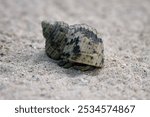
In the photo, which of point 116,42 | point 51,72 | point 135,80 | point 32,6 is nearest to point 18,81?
point 51,72

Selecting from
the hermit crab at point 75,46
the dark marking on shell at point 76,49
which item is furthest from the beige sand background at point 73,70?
the dark marking on shell at point 76,49

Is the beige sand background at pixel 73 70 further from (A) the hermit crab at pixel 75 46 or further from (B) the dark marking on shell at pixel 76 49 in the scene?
(B) the dark marking on shell at pixel 76 49

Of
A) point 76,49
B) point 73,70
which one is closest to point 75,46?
point 76,49

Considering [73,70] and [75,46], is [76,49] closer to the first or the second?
[75,46]

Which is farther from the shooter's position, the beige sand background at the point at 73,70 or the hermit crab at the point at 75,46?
the hermit crab at the point at 75,46

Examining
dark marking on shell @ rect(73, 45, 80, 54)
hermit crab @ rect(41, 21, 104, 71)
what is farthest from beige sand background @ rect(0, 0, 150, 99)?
dark marking on shell @ rect(73, 45, 80, 54)

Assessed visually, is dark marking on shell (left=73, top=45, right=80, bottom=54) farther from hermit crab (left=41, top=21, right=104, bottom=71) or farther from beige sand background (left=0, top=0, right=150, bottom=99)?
beige sand background (left=0, top=0, right=150, bottom=99)
